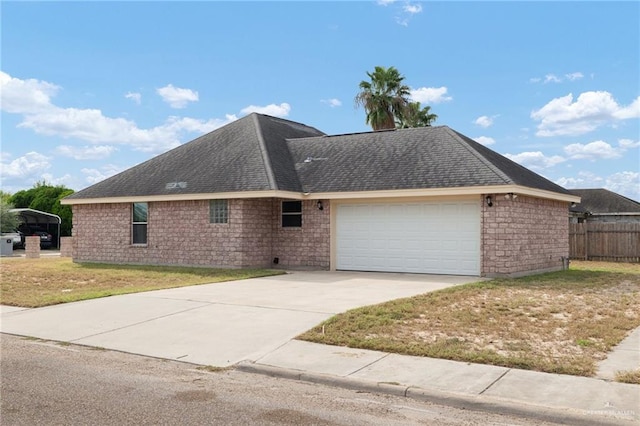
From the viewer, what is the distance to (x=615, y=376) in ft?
21.5

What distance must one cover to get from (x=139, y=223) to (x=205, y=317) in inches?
496

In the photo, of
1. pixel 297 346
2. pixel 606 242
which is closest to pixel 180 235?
pixel 297 346

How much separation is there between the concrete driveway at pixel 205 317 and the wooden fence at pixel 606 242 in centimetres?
1441

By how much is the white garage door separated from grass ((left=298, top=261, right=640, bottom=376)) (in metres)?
3.52

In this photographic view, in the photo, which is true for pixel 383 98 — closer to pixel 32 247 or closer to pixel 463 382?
pixel 32 247

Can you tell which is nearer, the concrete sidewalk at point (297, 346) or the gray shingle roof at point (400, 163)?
the concrete sidewalk at point (297, 346)

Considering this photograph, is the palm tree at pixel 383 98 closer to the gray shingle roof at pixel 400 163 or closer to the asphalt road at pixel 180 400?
the gray shingle roof at pixel 400 163

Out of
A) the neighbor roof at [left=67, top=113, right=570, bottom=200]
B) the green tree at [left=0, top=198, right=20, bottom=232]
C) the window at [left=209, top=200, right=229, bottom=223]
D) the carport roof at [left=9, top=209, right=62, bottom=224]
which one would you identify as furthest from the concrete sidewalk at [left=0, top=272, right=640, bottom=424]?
the carport roof at [left=9, top=209, right=62, bottom=224]

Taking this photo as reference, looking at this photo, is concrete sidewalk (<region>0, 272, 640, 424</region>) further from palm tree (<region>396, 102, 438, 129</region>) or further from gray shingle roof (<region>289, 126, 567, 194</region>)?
palm tree (<region>396, 102, 438, 129</region>)

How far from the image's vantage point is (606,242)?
26.1 metres

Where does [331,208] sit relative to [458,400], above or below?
above

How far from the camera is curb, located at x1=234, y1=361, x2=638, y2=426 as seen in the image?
534 centimetres

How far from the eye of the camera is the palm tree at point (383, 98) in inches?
1421

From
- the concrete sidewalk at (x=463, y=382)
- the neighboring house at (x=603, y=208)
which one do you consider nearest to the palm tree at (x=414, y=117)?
A: the neighboring house at (x=603, y=208)
